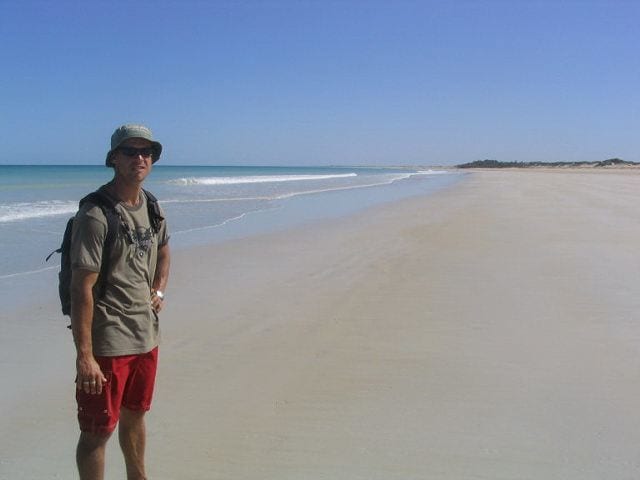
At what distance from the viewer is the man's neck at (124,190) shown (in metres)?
2.66

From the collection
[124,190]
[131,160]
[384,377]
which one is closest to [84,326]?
[124,190]

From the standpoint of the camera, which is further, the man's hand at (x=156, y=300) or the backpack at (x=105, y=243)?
the man's hand at (x=156, y=300)

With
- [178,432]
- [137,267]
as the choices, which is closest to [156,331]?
[137,267]

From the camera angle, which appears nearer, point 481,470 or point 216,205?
point 481,470

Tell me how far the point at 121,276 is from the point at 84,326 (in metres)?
0.28

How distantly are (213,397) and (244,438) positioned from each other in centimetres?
63

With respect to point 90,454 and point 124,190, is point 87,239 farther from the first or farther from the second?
point 90,454

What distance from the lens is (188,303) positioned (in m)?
6.47

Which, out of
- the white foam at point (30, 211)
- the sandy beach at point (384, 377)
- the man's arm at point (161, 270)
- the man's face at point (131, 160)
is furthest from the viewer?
the white foam at point (30, 211)

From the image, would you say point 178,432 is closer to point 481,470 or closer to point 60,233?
point 481,470

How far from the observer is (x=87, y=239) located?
2443 millimetres

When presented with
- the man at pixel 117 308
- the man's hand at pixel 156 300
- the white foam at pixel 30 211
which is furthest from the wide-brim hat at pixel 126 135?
the white foam at pixel 30 211

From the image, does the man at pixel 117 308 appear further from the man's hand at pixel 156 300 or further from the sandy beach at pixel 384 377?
the sandy beach at pixel 384 377

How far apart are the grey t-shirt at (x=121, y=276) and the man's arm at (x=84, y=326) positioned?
5 cm
